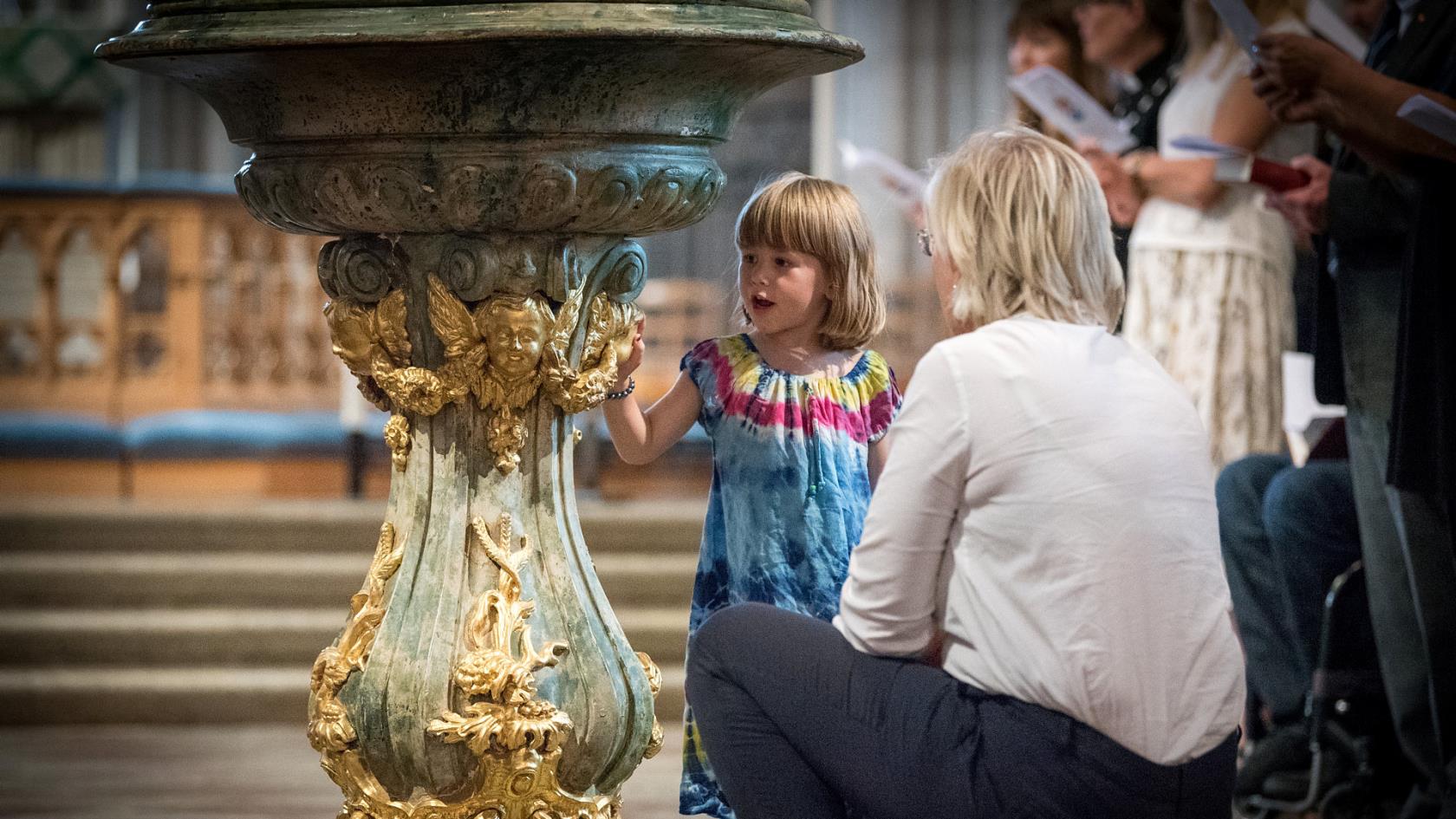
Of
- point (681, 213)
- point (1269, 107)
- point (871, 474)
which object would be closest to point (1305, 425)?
point (1269, 107)

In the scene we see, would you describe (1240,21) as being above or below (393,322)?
above

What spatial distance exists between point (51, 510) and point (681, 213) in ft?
9.81

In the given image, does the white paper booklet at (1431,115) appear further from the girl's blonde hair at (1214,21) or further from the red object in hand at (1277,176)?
the girl's blonde hair at (1214,21)

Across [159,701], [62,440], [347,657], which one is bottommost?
[159,701]

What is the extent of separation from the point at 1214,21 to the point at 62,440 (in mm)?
3519

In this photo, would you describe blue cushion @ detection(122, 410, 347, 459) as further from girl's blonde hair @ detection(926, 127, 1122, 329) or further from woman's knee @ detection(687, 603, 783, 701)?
girl's blonde hair @ detection(926, 127, 1122, 329)

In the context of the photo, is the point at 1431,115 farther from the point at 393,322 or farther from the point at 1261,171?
the point at 393,322

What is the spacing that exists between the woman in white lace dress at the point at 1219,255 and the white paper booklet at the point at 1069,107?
0.05m

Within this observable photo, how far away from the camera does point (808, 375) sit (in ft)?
8.00

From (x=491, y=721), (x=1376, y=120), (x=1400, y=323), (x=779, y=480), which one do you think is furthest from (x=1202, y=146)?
(x=491, y=721)

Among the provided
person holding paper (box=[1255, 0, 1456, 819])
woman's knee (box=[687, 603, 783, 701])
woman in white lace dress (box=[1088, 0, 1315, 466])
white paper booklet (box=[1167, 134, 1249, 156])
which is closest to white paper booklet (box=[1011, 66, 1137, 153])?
woman in white lace dress (box=[1088, 0, 1315, 466])

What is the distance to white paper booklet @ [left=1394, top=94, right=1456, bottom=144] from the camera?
2.45m

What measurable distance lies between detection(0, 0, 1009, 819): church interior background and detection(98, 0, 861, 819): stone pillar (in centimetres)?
87

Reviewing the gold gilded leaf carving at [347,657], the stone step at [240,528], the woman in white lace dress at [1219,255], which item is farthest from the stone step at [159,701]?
the gold gilded leaf carving at [347,657]
